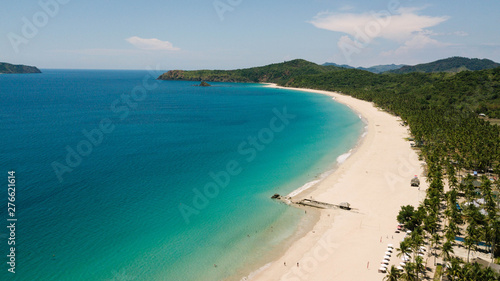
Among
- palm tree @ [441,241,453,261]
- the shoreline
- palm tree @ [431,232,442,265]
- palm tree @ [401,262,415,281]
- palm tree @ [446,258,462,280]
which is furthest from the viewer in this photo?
the shoreline

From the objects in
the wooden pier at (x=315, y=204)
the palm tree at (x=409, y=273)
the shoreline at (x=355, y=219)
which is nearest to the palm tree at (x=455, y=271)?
the palm tree at (x=409, y=273)

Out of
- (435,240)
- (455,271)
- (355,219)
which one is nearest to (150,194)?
(355,219)

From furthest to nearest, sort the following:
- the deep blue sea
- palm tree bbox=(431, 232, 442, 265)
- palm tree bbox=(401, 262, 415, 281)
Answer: the deep blue sea < palm tree bbox=(431, 232, 442, 265) < palm tree bbox=(401, 262, 415, 281)

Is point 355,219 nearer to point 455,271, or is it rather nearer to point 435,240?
point 435,240

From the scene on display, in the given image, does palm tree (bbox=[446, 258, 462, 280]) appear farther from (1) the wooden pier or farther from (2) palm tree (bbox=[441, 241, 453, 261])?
(1) the wooden pier

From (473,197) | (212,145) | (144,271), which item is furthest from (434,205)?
(212,145)

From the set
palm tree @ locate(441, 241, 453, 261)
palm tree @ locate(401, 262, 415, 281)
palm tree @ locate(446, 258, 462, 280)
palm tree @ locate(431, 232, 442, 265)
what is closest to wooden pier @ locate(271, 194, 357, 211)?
palm tree @ locate(431, 232, 442, 265)

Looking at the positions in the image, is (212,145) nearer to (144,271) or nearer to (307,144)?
(307,144)
